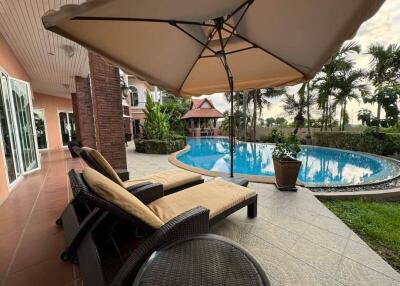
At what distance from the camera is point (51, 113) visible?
12.0 meters

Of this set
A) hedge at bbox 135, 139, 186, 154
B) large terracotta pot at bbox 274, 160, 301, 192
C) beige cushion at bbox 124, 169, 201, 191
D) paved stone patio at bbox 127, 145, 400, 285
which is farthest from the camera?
hedge at bbox 135, 139, 186, 154

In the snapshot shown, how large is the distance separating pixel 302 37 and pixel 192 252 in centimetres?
290

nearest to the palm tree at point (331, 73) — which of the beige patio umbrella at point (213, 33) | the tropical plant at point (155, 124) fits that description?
the tropical plant at point (155, 124)

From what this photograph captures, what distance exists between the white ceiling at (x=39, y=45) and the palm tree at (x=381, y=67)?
1537cm

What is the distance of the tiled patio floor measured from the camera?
188 cm

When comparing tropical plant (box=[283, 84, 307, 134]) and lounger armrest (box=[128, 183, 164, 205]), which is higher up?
tropical plant (box=[283, 84, 307, 134])

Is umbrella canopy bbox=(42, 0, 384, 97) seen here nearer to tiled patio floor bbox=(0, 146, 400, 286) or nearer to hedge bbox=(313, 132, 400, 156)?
tiled patio floor bbox=(0, 146, 400, 286)

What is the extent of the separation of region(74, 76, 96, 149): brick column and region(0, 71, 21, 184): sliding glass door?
3140 mm

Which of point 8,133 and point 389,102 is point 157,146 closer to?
point 8,133

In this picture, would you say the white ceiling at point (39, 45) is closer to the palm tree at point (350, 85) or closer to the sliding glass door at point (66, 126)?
the sliding glass door at point (66, 126)

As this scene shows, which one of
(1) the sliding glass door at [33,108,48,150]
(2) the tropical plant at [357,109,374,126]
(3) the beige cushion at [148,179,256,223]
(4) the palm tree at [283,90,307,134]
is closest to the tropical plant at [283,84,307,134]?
(4) the palm tree at [283,90,307,134]

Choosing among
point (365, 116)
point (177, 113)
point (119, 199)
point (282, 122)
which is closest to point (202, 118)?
point (177, 113)

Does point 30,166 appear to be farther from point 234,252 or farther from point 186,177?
point 234,252

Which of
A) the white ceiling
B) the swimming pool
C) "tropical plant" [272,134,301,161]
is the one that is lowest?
the swimming pool
